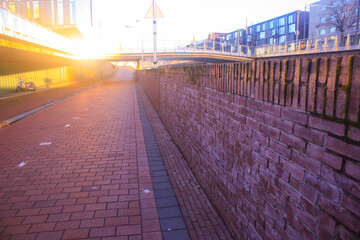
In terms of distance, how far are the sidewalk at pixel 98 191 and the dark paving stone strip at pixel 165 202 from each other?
1 cm

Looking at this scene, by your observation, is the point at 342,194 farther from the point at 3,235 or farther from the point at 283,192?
the point at 3,235

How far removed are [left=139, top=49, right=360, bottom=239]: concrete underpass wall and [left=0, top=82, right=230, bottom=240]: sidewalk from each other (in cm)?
56

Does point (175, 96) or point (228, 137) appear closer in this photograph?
point (228, 137)

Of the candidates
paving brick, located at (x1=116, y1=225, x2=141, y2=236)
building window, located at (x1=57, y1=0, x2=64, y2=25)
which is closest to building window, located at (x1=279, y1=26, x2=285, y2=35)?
building window, located at (x1=57, y1=0, x2=64, y2=25)

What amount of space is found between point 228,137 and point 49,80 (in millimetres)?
32898

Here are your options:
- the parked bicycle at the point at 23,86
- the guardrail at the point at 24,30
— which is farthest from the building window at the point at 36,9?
the parked bicycle at the point at 23,86

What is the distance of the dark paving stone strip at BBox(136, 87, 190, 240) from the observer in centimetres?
304

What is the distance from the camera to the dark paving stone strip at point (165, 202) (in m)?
3.04

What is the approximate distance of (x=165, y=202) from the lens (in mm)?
3699

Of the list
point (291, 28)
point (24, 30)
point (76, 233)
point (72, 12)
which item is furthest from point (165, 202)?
point (291, 28)

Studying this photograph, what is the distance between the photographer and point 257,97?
7.68 feet

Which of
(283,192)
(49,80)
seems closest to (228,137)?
(283,192)

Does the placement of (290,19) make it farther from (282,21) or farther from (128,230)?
(128,230)

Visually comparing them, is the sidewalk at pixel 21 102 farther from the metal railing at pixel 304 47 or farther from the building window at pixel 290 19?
the building window at pixel 290 19
